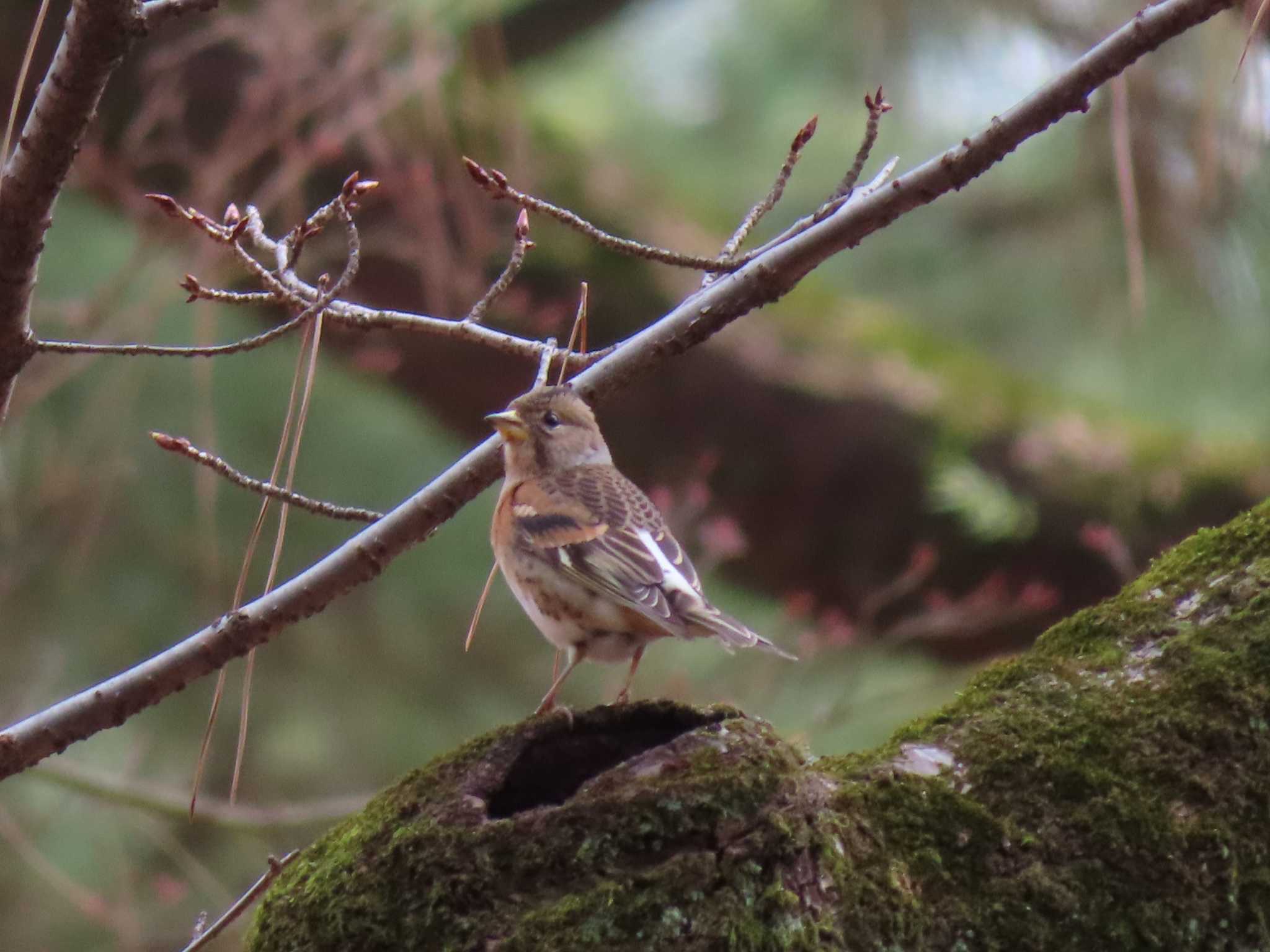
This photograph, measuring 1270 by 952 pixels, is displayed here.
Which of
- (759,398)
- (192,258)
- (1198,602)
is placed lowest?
(1198,602)

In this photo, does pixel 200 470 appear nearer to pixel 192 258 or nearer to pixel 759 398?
pixel 192 258

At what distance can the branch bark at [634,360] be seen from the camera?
2.52 metres

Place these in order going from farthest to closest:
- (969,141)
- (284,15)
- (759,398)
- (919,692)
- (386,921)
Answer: (759,398) < (919,692) < (284,15) < (969,141) < (386,921)

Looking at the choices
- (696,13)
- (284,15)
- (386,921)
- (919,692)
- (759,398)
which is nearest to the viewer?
(386,921)

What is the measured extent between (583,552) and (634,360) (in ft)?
3.01

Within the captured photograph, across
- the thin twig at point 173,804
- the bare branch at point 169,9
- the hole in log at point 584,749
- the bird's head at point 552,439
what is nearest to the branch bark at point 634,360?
the hole in log at point 584,749

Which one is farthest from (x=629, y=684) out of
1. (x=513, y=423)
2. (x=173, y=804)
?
(x=173, y=804)

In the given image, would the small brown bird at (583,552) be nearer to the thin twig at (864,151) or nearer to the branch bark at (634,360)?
the branch bark at (634,360)

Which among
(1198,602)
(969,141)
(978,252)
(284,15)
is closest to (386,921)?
(1198,602)

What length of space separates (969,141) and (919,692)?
369 cm

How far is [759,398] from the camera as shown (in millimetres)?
6328

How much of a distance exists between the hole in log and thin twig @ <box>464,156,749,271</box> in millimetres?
771

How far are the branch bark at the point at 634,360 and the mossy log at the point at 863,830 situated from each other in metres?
0.47

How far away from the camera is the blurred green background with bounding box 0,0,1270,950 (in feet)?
17.4
